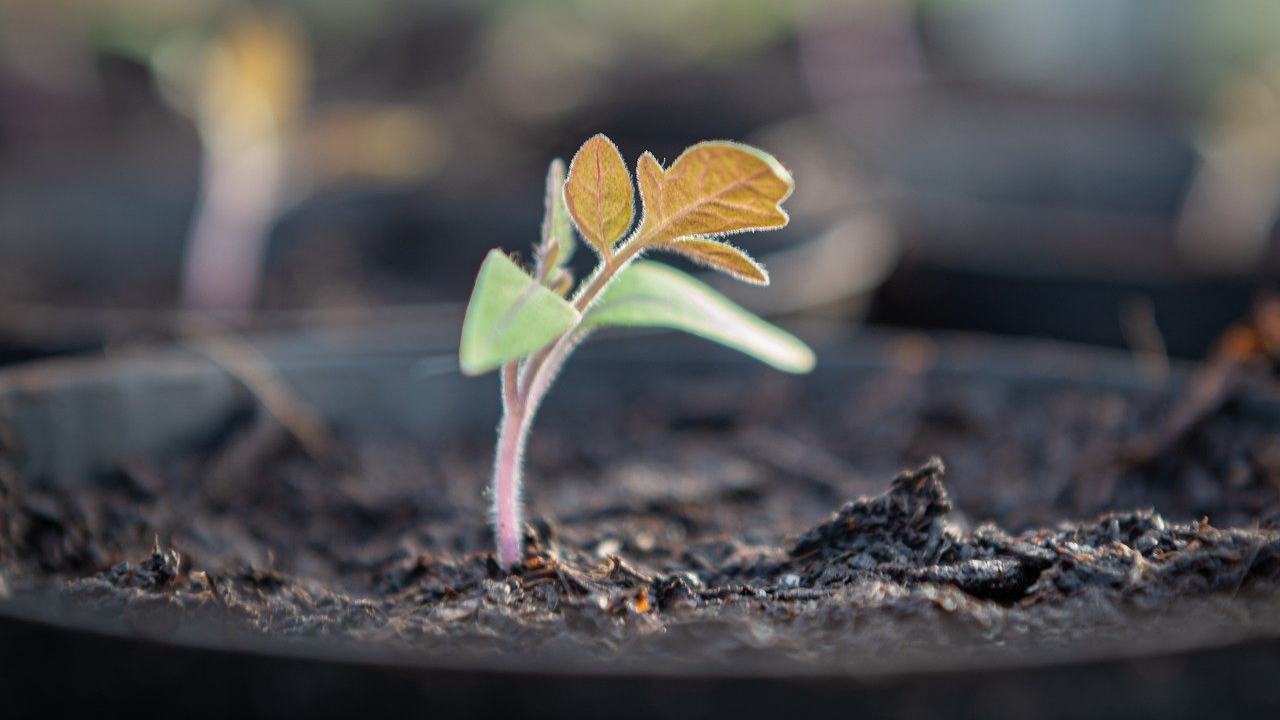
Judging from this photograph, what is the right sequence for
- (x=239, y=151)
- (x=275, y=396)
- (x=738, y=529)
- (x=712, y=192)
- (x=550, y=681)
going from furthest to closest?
(x=239, y=151)
(x=275, y=396)
(x=738, y=529)
(x=712, y=192)
(x=550, y=681)

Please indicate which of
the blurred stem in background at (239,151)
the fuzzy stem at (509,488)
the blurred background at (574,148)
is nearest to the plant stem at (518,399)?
the fuzzy stem at (509,488)

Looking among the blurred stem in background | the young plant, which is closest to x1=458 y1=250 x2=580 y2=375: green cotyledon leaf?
the young plant

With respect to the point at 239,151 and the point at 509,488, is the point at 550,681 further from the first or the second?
the point at 239,151

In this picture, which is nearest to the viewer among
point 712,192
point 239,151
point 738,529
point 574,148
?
point 712,192

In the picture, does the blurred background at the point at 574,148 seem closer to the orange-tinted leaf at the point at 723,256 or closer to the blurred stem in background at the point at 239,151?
the blurred stem in background at the point at 239,151

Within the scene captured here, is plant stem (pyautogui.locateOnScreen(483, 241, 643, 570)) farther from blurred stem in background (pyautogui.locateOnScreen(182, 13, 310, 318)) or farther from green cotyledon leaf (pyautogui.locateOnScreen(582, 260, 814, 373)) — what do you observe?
blurred stem in background (pyautogui.locateOnScreen(182, 13, 310, 318))

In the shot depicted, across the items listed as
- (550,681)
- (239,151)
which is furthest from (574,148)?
(550,681)

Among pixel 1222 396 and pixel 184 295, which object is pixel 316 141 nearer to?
pixel 184 295
